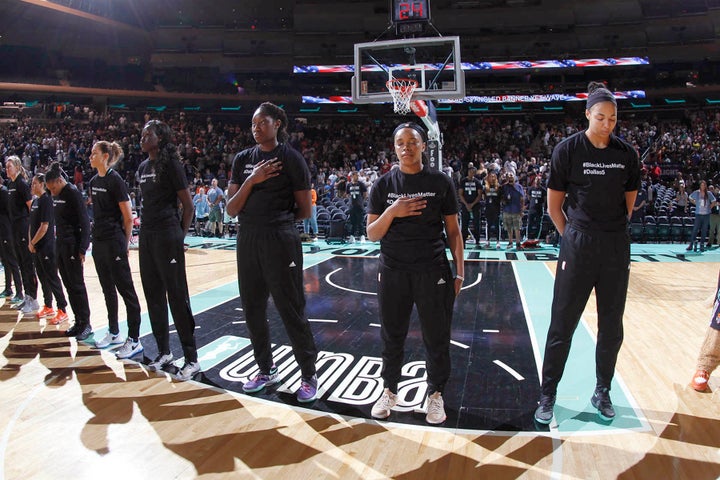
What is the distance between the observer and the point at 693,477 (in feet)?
8.85

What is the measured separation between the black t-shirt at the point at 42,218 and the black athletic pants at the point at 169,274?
2410mm

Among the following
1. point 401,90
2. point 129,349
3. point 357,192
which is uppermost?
point 401,90

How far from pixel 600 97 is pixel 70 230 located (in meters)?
5.01

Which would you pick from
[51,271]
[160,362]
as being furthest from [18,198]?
[160,362]

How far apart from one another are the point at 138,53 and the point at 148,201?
3073 centimetres

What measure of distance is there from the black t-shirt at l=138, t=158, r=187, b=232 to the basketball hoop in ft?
23.8

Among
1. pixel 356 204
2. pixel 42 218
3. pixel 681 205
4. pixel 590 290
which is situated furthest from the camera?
pixel 681 205

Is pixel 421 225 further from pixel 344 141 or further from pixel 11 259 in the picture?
pixel 344 141

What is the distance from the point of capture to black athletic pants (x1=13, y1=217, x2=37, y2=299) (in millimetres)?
6719

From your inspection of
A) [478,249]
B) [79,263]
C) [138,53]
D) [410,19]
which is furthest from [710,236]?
[138,53]

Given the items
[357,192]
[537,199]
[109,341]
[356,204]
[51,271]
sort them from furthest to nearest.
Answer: [356,204]
[357,192]
[537,199]
[51,271]
[109,341]

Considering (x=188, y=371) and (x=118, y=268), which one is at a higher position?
(x=118, y=268)

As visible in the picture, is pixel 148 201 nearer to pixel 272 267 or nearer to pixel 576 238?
pixel 272 267

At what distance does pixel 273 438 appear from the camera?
3176mm
